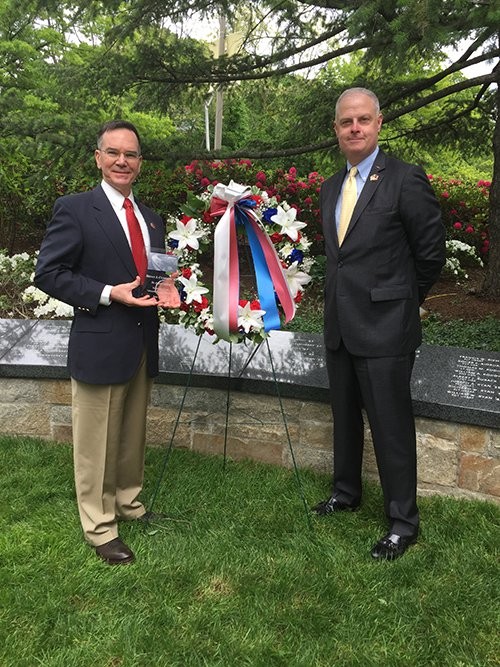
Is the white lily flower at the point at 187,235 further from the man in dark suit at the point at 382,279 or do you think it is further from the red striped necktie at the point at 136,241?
the man in dark suit at the point at 382,279

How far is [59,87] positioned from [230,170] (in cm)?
237

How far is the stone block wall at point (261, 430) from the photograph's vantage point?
3178 mm

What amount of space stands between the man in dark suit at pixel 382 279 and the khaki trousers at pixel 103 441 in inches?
41.2

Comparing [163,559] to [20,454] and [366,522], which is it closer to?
[366,522]

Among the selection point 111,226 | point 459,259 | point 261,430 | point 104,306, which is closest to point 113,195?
point 111,226

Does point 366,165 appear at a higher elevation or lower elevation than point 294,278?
higher

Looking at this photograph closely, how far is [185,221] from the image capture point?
2963 mm

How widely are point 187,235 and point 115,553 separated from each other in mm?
1571

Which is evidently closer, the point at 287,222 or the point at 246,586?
the point at 246,586

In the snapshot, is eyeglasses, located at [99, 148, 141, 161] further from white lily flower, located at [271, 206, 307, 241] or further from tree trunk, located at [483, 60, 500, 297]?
tree trunk, located at [483, 60, 500, 297]

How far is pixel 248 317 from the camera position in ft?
9.48

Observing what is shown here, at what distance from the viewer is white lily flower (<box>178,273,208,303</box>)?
2936 mm

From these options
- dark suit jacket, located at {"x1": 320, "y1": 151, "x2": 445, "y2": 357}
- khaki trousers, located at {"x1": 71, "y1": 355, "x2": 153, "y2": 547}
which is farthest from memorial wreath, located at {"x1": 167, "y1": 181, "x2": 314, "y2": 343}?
khaki trousers, located at {"x1": 71, "y1": 355, "x2": 153, "y2": 547}

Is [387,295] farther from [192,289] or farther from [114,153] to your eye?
[114,153]
